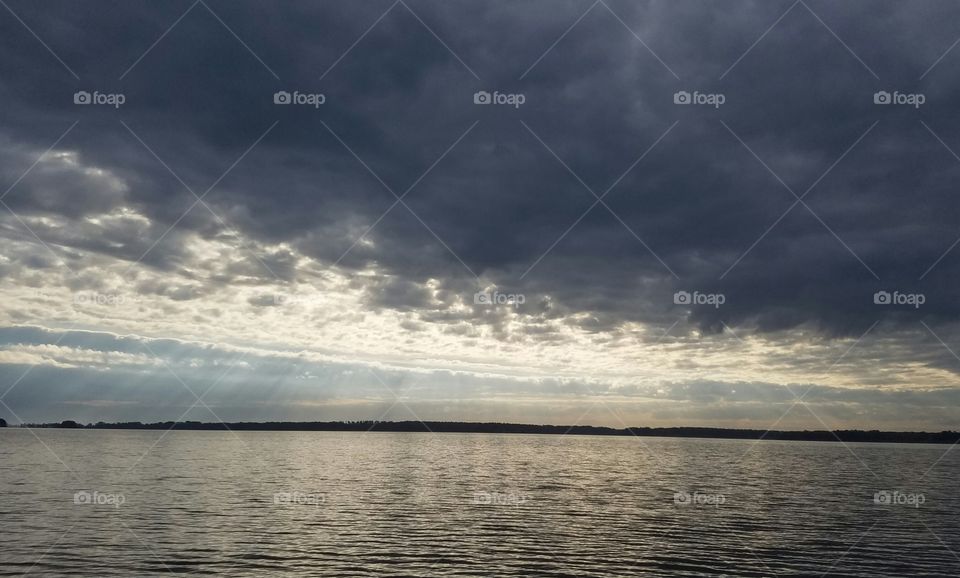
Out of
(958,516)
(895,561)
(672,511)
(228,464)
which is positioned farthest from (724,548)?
(228,464)

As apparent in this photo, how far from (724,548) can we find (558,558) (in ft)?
43.3

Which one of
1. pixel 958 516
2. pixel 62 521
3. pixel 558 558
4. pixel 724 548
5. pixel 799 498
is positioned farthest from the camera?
pixel 799 498

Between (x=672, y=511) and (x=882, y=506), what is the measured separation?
1059 inches

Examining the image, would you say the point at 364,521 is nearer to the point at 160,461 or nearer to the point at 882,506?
the point at 882,506

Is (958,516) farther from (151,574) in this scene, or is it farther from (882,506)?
(151,574)

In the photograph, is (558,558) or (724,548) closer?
(558,558)

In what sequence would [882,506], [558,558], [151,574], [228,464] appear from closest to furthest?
[151,574] → [558,558] → [882,506] → [228,464]

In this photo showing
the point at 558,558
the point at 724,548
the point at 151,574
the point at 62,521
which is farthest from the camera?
the point at 62,521

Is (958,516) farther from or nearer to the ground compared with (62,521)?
nearer to the ground

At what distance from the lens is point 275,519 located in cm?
5328

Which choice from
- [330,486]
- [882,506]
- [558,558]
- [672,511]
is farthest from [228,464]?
[882,506]

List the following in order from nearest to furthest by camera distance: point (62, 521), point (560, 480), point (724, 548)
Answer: point (724, 548), point (62, 521), point (560, 480)

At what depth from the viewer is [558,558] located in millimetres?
41344

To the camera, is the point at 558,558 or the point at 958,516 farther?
the point at 958,516
